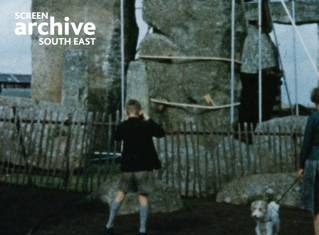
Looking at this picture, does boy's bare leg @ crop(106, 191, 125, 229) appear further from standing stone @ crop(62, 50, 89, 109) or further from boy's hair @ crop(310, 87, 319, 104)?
standing stone @ crop(62, 50, 89, 109)

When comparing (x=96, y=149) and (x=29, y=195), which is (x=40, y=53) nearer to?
(x=96, y=149)

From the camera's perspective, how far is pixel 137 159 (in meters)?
8.23

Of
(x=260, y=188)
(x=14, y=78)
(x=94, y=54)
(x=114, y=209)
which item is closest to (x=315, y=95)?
(x=114, y=209)

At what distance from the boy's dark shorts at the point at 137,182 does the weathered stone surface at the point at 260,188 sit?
9.42 ft

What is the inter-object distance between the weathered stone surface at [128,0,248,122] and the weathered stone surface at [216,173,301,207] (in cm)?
414

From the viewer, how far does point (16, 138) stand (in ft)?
43.8

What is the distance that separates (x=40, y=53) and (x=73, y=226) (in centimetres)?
918

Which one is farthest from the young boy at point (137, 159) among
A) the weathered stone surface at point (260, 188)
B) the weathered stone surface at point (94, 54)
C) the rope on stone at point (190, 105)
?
the weathered stone surface at point (94, 54)

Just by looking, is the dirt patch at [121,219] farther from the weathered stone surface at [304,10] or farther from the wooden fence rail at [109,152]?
the weathered stone surface at [304,10]

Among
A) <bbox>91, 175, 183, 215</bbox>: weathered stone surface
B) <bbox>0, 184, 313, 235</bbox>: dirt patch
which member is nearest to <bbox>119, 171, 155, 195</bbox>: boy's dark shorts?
<bbox>0, 184, 313, 235</bbox>: dirt patch

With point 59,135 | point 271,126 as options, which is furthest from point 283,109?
point 59,135

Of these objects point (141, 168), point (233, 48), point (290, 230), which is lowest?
point (290, 230)

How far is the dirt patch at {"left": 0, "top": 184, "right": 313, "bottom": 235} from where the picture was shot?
8.83 metres

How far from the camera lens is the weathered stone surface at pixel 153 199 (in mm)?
9992
